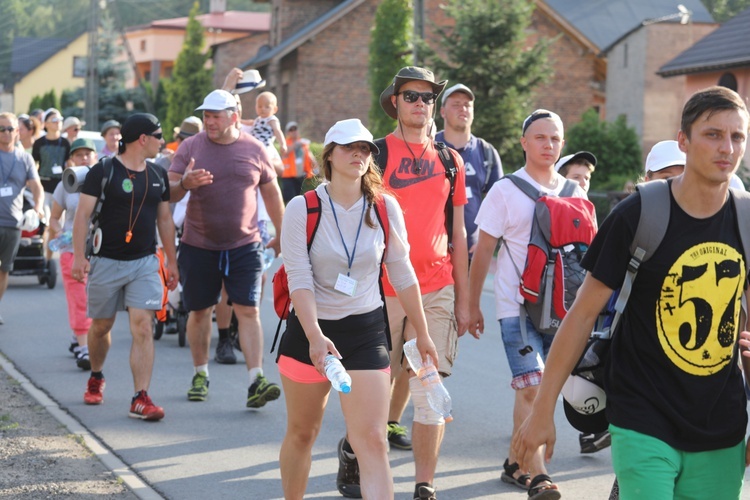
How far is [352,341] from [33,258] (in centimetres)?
1171

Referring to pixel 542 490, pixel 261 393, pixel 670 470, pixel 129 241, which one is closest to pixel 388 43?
pixel 129 241

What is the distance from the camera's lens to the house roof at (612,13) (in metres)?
53.2

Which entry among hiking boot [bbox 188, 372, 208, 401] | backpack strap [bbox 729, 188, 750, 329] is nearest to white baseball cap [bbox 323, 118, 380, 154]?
backpack strap [bbox 729, 188, 750, 329]

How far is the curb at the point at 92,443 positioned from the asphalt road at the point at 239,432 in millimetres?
81

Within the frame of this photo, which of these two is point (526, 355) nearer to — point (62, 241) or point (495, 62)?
point (62, 241)

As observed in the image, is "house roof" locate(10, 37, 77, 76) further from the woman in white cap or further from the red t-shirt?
the woman in white cap

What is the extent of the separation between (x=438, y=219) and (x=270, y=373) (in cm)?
405

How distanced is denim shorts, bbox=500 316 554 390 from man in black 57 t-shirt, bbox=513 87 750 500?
2.67 m

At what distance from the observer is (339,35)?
160 feet

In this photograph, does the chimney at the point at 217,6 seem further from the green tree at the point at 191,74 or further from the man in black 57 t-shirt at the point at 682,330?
the man in black 57 t-shirt at the point at 682,330

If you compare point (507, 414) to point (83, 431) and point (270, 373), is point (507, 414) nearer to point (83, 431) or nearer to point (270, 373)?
point (270, 373)

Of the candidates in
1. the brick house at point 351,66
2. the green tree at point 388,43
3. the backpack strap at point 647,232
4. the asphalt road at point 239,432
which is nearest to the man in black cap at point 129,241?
Answer: the asphalt road at point 239,432

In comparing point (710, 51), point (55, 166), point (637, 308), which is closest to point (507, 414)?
point (637, 308)

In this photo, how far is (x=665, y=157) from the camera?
662cm
